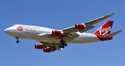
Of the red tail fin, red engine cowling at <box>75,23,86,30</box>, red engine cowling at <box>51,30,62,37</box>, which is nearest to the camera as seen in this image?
red engine cowling at <box>75,23,86,30</box>

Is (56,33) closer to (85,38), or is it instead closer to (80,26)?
(80,26)

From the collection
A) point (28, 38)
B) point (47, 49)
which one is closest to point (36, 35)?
point (28, 38)

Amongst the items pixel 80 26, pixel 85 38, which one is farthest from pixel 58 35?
pixel 85 38

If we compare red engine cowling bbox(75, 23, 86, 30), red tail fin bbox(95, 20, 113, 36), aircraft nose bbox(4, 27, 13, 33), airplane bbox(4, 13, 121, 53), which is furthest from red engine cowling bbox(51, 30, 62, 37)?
red tail fin bbox(95, 20, 113, 36)

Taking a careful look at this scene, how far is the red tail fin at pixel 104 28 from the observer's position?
174m

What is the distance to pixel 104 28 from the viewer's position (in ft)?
584

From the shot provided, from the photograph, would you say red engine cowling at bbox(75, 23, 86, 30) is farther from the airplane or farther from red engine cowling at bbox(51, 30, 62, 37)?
red engine cowling at bbox(51, 30, 62, 37)

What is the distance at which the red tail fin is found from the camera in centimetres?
17450

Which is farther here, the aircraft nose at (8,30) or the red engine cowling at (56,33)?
the red engine cowling at (56,33)

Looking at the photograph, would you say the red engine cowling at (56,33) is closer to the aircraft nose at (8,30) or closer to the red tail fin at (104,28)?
the aircraft nose at (8,30)

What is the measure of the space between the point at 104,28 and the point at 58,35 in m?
23.8

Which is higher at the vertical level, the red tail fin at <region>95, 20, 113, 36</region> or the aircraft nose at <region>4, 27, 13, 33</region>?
the red tail fin at <region>95, 20, 113, 36</region>

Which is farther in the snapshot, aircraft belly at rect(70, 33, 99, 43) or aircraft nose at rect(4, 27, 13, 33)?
aircraft belly at rect(70, 33, 99, 43)

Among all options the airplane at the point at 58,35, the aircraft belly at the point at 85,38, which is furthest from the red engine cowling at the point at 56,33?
the aircraft belly at the point at 85,38
